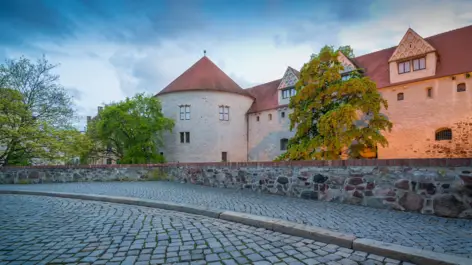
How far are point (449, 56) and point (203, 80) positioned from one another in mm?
22815

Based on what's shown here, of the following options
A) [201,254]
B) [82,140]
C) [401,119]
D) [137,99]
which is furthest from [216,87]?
[201,254]

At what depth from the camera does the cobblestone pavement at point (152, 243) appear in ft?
10.2

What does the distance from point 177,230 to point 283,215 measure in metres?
2.08

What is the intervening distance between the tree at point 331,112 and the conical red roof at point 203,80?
14.2 meters

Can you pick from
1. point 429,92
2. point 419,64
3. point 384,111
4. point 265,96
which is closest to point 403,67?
point 419,64

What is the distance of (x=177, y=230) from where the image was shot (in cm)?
432

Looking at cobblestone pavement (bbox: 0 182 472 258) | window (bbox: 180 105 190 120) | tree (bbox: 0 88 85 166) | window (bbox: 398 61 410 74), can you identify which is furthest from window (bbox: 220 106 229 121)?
cobblestone pavement (bbox: 0 182 472 258)

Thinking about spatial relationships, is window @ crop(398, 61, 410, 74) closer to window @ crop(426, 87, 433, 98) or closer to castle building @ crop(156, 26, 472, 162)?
castle building @ crop(156, 26, 472, 162)

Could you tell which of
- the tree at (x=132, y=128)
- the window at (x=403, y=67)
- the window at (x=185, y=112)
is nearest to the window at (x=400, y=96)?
the window at (x=403, y=67)

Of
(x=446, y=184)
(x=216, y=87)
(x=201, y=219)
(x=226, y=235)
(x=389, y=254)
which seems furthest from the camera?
(x=216, y=87)

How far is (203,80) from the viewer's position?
30.7 m

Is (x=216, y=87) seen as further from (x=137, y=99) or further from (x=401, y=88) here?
(x=401, y=88)

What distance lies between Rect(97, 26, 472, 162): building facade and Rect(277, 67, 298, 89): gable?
0.36 ft

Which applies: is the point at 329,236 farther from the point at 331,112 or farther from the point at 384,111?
the point at 384,111
